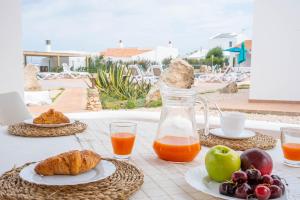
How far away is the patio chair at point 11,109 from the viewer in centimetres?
170

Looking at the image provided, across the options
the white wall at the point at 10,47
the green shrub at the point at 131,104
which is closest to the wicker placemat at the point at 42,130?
the white wall at the point at 10,47

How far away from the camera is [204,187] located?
633 mm

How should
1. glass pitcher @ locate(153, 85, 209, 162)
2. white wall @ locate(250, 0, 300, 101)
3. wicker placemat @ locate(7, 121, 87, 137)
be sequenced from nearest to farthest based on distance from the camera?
1. glass pitcher @ locate(153, 85, 209, 162)
2. wicker placemat @ locate(7, 121, 87, 137)
3. white wall @ locate(250, 0, 300, 101)

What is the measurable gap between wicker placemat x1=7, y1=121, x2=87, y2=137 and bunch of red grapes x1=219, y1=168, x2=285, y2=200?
25.6 inches

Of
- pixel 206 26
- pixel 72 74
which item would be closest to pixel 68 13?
pixel 72 74

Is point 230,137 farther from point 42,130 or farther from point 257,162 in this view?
point 42,130

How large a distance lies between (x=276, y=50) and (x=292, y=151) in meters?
4.88

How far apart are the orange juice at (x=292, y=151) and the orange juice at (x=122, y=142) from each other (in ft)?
1.22

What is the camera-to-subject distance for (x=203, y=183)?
2.15 feet

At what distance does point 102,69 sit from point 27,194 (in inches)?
223

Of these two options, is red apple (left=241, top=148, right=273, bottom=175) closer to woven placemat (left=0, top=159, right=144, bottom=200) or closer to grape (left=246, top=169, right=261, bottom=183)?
grape (left=246, top=169, right=261, bottom=183)

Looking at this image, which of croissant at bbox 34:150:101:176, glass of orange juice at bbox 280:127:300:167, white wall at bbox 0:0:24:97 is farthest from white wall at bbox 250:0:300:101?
croissant at bbox 34:150:101:176

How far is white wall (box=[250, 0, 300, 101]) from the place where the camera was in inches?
209

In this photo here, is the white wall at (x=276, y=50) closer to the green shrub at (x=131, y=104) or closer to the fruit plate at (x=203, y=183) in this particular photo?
the green shrub at (x=131, y=104)
